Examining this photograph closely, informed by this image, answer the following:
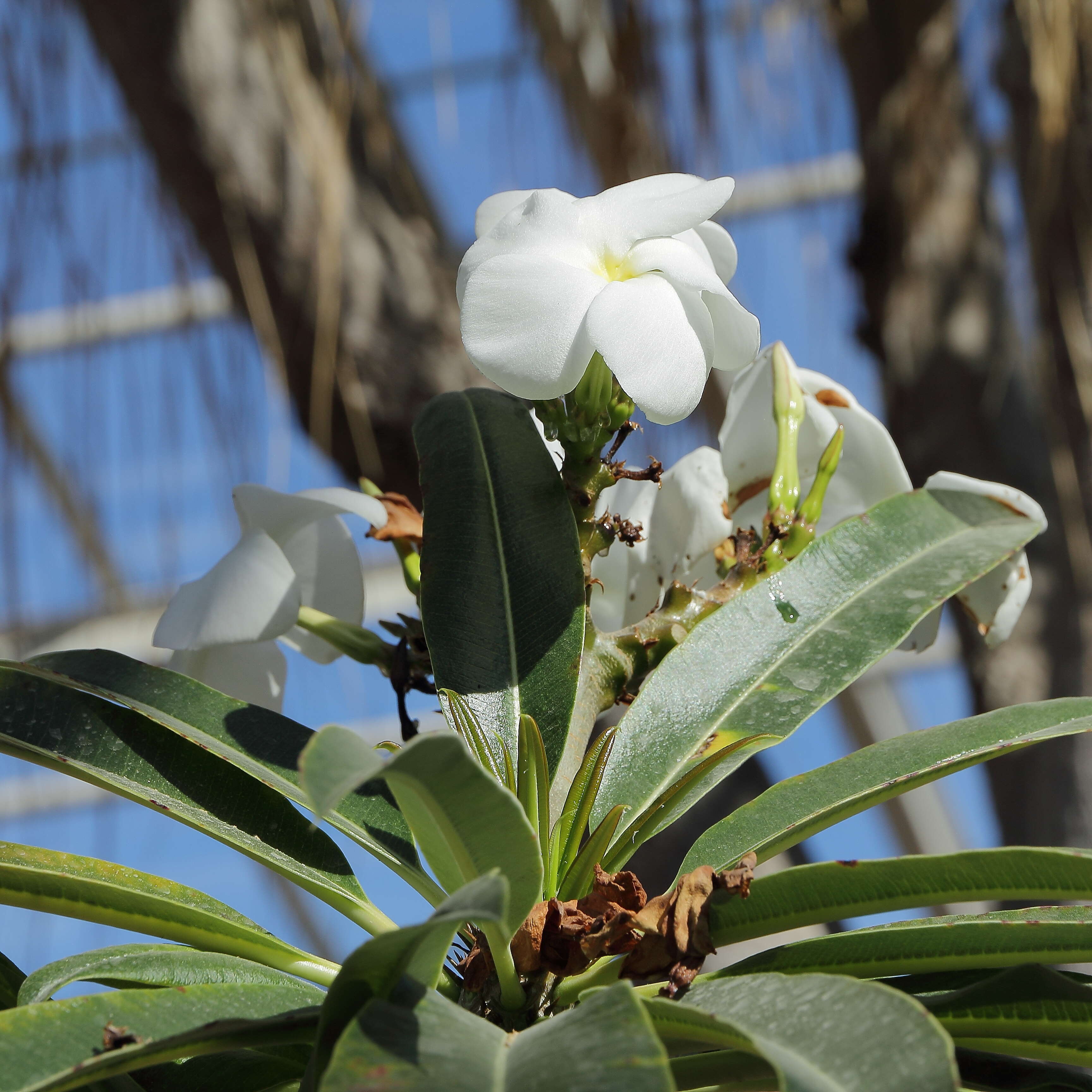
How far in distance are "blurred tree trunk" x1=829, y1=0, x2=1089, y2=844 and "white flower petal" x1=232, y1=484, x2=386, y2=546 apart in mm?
811

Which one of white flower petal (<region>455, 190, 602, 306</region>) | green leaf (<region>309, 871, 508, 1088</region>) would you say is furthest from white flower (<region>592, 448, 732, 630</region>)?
green leaf (<region>309, 871, 508, 1088</region>)

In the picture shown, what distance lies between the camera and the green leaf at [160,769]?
45cm

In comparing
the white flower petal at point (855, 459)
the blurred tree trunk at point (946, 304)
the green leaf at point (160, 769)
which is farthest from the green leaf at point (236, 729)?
the blurred tree trunk at point (946, 304)

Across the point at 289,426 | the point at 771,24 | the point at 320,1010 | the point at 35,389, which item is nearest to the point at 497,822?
the point at 320,1010

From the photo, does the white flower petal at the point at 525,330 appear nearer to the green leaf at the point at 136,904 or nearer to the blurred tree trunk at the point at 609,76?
the green leaf at the point at 136,904

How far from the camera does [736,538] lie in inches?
22.7

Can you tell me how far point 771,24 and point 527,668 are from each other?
3.53 feet

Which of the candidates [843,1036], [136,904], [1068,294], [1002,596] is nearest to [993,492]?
[1002,596]

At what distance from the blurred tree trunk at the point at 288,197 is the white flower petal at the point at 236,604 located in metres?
0.54

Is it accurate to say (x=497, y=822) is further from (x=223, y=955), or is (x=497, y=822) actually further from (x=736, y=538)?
(x=736, y=538)

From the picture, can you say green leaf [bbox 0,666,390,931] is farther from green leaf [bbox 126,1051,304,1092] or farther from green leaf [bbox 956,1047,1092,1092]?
green leaf [bbox 956,1047,1092,1092]

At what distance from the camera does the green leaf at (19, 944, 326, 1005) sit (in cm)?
36

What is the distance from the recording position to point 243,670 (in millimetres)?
605

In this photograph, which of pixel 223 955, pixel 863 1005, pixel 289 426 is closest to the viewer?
pixel 863 1005
